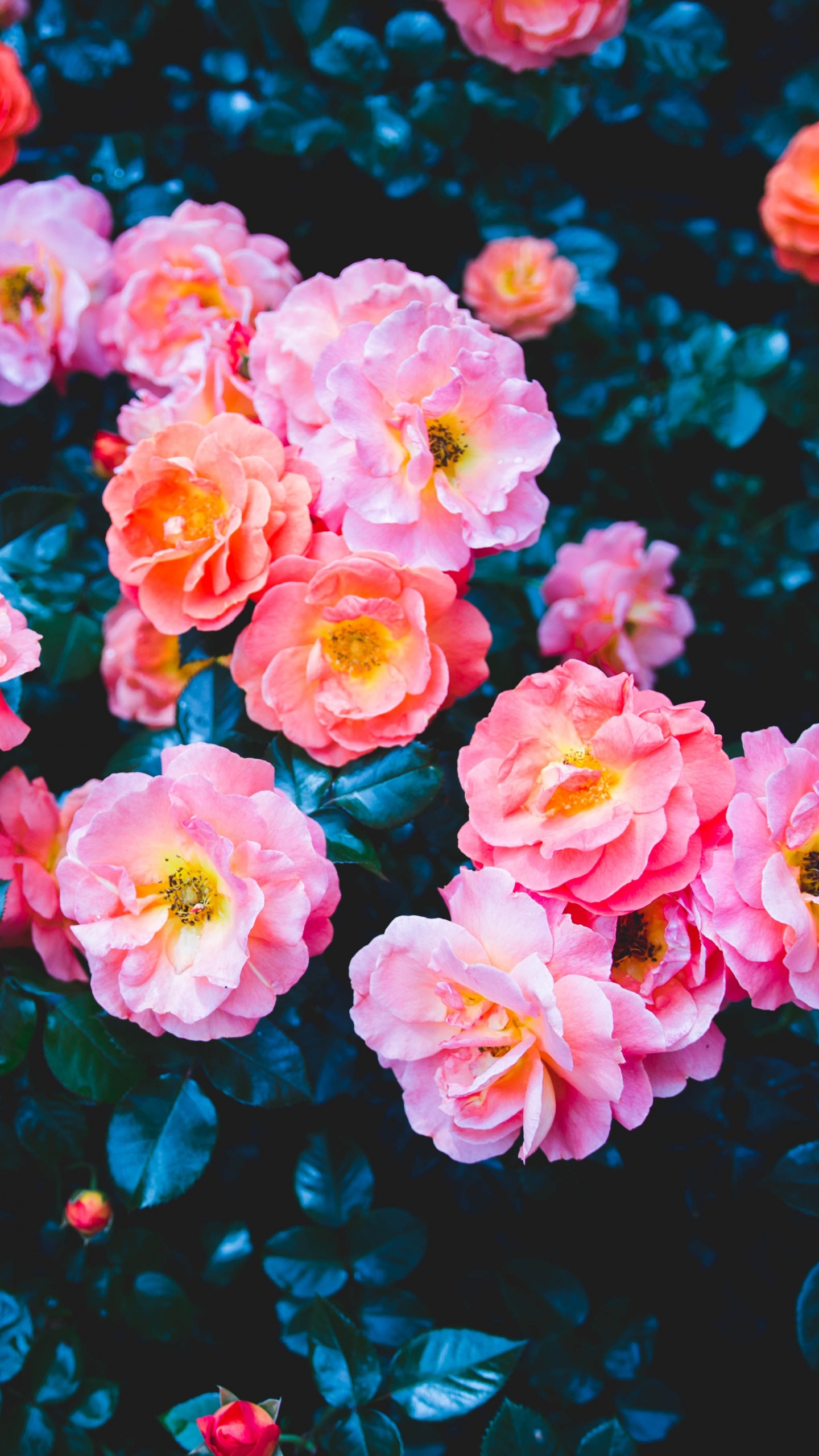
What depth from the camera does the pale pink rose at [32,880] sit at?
0.90 m

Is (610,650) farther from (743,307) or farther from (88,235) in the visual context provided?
(743,307)

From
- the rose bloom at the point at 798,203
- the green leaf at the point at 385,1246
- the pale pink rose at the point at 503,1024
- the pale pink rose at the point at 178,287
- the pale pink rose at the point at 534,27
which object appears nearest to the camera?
the pale pink rose at the point at 503,1024

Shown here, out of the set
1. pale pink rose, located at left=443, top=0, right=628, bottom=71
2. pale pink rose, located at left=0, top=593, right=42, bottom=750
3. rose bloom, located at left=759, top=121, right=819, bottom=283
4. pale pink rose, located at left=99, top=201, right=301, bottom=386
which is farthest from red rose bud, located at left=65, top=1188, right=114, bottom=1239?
rose bloom, located at left=759, top=121, right=819, bottom=283

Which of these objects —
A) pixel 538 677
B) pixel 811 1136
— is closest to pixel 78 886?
pixel 538 677

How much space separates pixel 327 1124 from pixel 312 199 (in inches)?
57.6

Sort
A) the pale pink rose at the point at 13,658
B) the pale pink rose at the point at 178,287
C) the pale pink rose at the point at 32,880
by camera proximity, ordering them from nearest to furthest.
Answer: the pale pink rose at the point at 13,658 < the pale pink rose at the point at 32,880 < the pale pink rose at the point at 178,287

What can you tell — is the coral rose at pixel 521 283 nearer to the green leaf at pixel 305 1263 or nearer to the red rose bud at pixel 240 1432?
the green leaf at pixel 305 1263

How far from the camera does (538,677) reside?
31.5 inches

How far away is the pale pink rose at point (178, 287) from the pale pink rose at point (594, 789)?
0.61 meters

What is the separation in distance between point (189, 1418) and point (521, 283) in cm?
155

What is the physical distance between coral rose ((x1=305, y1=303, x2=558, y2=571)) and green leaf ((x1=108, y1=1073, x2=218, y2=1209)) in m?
0.51

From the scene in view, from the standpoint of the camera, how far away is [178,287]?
1175mm

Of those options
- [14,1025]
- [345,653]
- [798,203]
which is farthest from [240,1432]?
[798,203]

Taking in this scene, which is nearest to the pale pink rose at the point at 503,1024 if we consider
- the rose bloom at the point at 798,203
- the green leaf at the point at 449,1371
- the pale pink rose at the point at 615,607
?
the green leaf at the point at 449,1371
